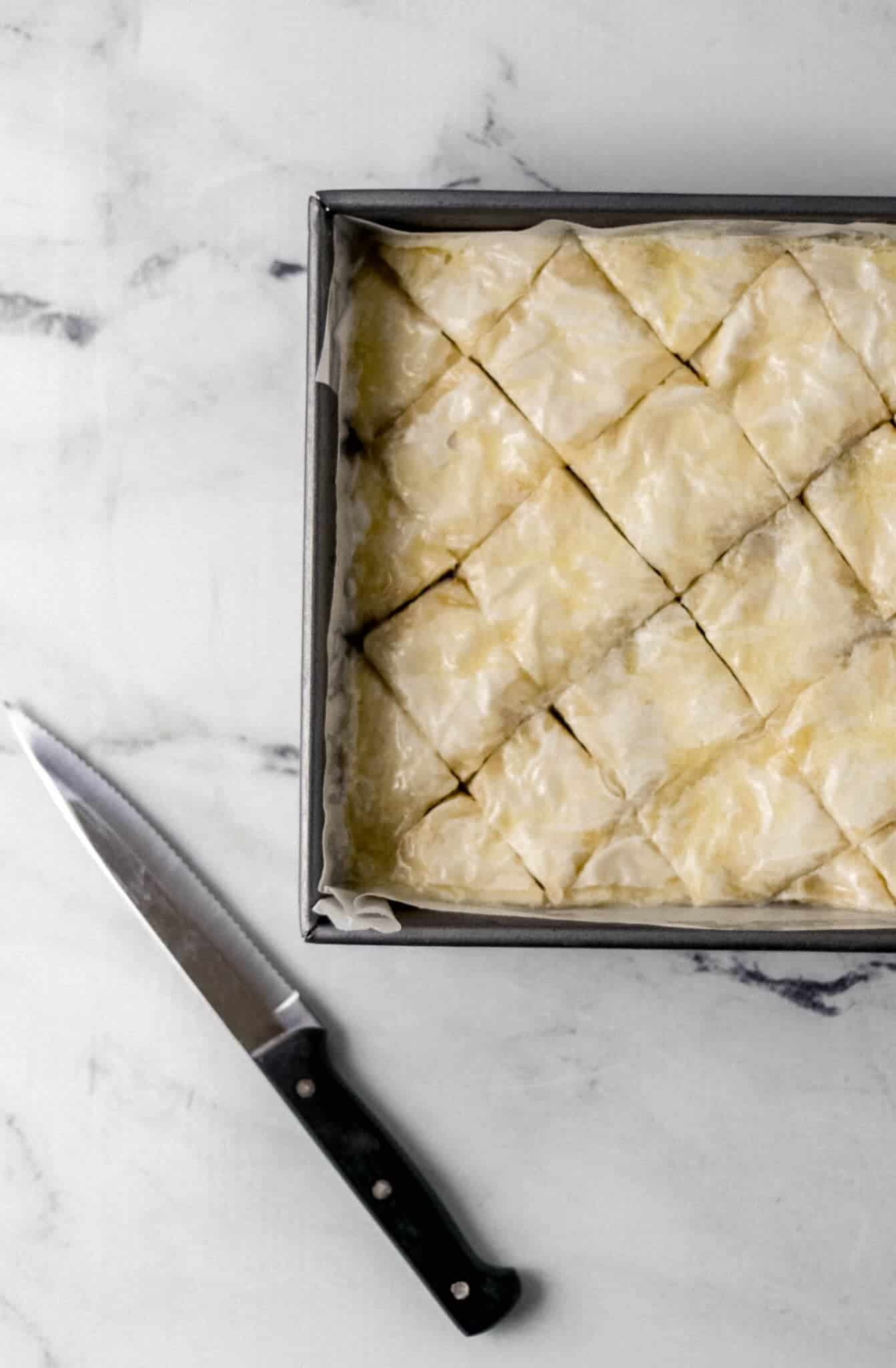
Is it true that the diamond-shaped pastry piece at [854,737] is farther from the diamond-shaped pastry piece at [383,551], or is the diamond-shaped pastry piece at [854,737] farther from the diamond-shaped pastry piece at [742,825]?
the diamond-shaped pastry piece at [383,551]

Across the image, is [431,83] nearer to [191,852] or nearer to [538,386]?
[538,386]

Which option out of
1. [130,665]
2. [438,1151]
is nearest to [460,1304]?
[438,1151]

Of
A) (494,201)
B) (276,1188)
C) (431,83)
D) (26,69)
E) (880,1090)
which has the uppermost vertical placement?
(26,69)

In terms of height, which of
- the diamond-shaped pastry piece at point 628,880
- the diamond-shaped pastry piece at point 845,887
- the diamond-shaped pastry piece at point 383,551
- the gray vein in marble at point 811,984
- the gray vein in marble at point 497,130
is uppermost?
the gray vein in marble at point 497,130

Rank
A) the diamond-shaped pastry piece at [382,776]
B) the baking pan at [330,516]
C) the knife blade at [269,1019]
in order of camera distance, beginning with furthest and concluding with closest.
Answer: the knife blade at [269,1019] → the diamond-shaped pastry piece at [382,776] → the baking pan at [330,516]

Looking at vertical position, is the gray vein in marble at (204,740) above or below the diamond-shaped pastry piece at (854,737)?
above

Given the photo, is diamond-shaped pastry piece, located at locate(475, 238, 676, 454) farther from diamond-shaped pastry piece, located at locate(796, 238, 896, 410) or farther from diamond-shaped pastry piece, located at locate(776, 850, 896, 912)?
diamond-shaped pastry piece, located at locate(776, 850, 896, 912)

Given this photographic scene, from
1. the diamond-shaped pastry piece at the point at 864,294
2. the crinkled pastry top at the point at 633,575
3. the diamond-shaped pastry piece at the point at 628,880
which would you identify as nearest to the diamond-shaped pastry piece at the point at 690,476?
the crinkled pastry top at the point at 633,575
